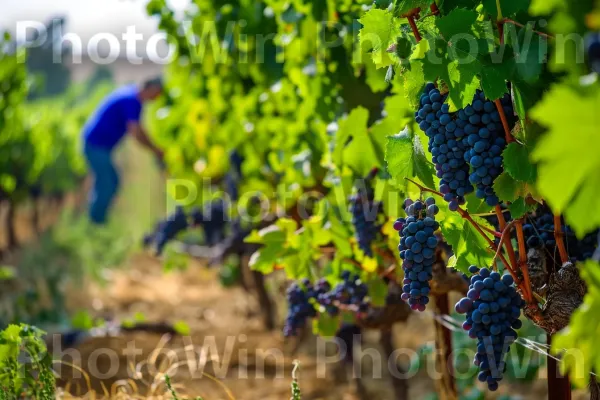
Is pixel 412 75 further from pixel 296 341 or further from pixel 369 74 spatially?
pixel 296 341

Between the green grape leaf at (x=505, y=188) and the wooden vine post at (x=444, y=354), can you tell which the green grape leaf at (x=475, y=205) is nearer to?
the green grape leaf at (x=505, y=188)

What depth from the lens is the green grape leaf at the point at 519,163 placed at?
1.63m

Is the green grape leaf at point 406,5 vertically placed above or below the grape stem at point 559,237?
above

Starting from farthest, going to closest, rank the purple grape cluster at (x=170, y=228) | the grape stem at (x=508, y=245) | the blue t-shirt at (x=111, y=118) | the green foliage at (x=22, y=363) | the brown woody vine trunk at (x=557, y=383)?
the blue t-shirt at (x=111, y=118), the purple grape cluster at (x=170, y=228), the green foliage at (x=22, y=363), the brown woody vine trunk at (x=557, y=383), the grape stem at (x=508, y=245)

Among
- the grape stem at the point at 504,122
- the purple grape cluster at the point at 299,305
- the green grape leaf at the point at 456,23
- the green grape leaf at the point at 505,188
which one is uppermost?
the green grape leaf at the point at 456,23

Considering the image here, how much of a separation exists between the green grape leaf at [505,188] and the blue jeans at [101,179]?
6967 mm

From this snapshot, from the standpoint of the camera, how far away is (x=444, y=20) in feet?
5.40

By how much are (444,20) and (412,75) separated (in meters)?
0.18

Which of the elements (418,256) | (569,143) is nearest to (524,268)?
(418,256)

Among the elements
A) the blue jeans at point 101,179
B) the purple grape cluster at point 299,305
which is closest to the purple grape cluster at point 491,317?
the purple grape cluster at point 299,305

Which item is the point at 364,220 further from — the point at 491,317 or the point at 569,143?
the point at 569,143

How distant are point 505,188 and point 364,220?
88 cm

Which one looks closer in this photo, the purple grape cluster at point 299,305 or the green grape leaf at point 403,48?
the green grape leaf at point 403,48

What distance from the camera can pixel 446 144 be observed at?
171cm
